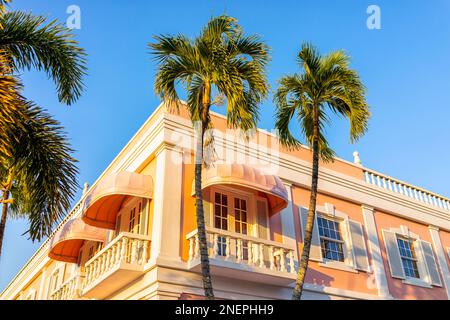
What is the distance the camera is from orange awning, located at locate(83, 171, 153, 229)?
12578mm

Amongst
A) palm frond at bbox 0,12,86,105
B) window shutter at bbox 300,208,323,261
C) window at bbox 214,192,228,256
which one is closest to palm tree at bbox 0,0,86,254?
palm frond at bbox 0,12,86,105

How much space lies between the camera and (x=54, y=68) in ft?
31.4

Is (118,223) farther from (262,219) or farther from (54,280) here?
(54,280)

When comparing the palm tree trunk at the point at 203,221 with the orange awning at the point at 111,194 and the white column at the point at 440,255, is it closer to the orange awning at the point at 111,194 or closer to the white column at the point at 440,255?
the orange awning at the point at 111,194

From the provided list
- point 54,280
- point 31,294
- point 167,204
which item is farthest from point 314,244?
point 31,294

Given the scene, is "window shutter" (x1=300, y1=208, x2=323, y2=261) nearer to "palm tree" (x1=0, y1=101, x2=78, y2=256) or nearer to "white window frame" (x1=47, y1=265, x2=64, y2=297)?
"palm tree" (x1=0, y1=101, x2=78, y2=256)

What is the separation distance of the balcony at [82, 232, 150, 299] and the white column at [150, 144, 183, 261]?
327 millimetres

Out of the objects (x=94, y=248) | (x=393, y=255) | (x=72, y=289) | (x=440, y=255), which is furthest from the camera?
A: (x=440, y=255)

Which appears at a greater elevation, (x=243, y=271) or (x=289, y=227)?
(x=289, y=227)

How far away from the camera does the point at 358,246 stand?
1584 cm

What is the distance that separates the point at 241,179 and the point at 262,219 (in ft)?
6.58
